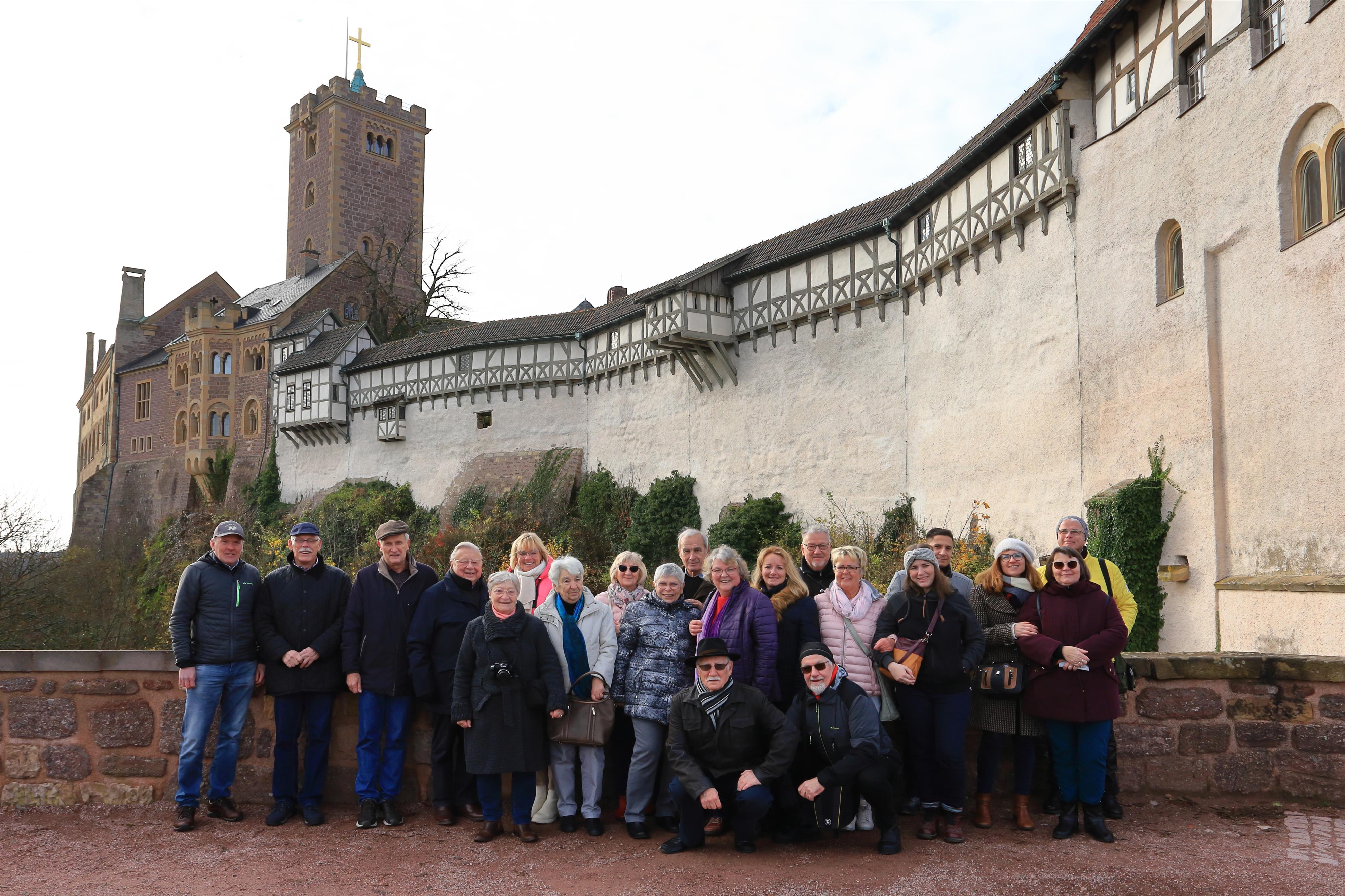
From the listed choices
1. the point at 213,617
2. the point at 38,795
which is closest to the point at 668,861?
the point at 213,617

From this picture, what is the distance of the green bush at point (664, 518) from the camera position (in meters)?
24.2

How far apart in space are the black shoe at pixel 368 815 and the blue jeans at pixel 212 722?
790 mm

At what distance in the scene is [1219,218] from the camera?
36.0 ft

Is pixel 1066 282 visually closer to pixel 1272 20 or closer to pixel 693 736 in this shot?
pixel 1272 20

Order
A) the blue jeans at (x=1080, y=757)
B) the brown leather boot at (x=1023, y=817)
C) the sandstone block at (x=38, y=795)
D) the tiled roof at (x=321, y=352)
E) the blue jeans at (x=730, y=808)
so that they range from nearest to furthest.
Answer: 1. the blue jeans at (x=730, y=808)
2. the blue jeans at (x=1080, y=757)
3. the brown leather boot at (x=1023, y=817)
4. the sandstone block at (x=38, y=795)
5. the tiled roof at (x=321, y=352)

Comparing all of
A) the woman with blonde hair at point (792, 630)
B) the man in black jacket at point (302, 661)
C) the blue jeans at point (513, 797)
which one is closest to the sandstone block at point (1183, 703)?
the woman with blonde hair at point (792, 630)

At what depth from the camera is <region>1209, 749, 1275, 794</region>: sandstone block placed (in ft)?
16.9

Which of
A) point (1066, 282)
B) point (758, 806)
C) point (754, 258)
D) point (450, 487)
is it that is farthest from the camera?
point (450, 487)

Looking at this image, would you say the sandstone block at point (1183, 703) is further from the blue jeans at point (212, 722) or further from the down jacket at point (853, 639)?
the blue jeans at point (212, 722)

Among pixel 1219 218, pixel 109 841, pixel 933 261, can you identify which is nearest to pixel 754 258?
pixel 933 261

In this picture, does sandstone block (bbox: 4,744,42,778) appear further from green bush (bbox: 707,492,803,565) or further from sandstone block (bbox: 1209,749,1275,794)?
green bush (bbox: 707,492,803,565)

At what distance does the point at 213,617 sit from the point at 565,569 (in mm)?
1956

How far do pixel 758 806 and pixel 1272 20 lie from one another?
33.9ft

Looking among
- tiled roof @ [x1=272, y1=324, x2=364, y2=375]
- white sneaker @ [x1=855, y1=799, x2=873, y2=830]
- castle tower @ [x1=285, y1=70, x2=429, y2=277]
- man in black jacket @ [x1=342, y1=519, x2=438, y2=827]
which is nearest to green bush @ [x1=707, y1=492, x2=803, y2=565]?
man in black jacket @ [x1=342, y1=519, x2=438, y2=827]
